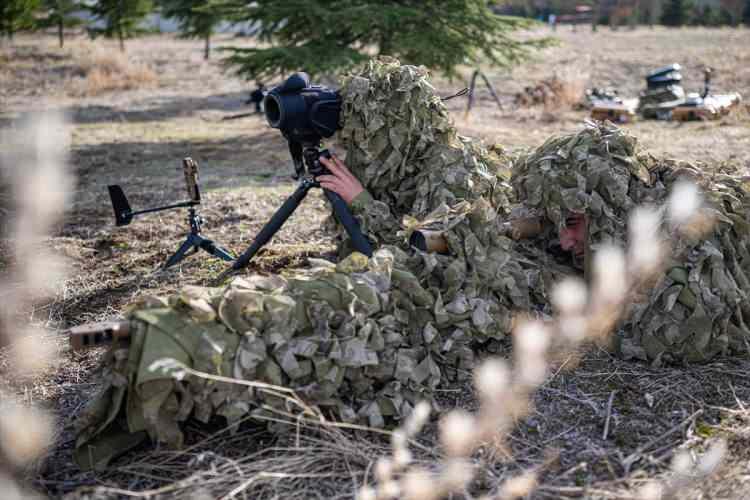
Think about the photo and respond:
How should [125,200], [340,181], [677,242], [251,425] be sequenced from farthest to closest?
[125,200] < [340,181] < [677,242] < [251,425]

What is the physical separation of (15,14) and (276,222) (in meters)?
15.0

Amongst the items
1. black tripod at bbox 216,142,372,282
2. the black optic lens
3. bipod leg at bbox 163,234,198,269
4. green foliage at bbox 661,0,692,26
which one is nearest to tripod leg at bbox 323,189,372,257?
black tripod at bbox 216,142,372,282

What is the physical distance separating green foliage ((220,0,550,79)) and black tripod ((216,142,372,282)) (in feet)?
14.4

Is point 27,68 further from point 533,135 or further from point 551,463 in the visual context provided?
point 551,463

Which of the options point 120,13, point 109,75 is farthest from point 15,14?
point 120,13

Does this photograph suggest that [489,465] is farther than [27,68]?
No

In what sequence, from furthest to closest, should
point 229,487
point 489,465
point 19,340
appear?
point 19,340, point 489,465, point 229,487

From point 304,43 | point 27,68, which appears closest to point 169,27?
point 27,68

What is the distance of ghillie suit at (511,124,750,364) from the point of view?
2.79 m

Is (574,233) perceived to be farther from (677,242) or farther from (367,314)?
(367,314)

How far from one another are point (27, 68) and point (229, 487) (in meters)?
17.2

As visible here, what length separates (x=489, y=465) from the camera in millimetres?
2232

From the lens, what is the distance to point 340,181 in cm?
334

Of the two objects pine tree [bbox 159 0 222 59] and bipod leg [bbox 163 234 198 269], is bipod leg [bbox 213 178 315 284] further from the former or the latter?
pine tree [bbox 159 0 222 59]
